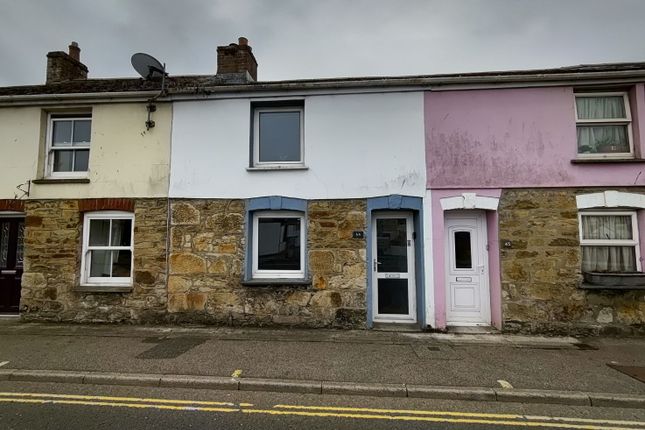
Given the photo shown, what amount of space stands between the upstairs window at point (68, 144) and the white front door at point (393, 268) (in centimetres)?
691

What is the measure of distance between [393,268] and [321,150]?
9.69ft

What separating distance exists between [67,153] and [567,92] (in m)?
11.1

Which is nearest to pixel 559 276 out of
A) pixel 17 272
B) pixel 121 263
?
pixel 121 263

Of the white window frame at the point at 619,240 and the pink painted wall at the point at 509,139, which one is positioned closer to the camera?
the white window frame at the point at 619,240

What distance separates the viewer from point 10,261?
29.7 feet

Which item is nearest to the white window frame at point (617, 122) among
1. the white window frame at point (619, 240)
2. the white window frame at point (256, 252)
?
the white window frame at point (619, 240)

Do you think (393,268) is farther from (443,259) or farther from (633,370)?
(633,370)

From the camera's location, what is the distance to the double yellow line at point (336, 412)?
414cm

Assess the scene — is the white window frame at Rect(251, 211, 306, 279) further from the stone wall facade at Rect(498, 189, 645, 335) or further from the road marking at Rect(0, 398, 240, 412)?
the stone wall facade at Rect(498, 189, 645, 335)

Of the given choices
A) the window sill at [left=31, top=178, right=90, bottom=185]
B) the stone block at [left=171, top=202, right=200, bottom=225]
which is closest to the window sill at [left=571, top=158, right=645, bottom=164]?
the stone block at [left=171, top=202, right=200, bottom=225]

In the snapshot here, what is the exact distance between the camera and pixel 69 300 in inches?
330

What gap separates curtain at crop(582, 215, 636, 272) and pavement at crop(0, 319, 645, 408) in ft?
4.59

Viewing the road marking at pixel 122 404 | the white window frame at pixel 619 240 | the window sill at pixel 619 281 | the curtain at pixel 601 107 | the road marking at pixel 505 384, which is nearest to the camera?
the road marking at pixel 122 404

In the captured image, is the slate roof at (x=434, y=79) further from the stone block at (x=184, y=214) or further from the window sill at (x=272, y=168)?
A: the stone block at (x=184, y=214)
